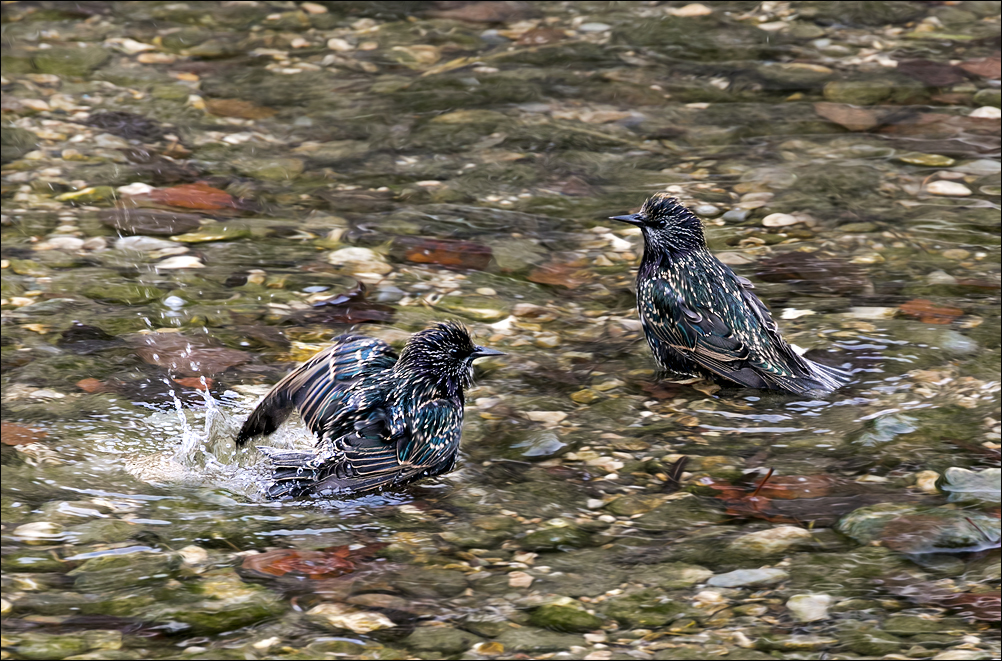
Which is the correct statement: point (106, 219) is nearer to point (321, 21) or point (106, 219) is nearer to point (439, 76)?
point (439, 76)

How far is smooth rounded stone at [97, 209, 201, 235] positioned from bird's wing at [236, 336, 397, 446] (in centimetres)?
281

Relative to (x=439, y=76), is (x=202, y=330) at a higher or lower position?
lower

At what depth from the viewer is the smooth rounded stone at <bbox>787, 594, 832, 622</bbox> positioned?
15.6 feet

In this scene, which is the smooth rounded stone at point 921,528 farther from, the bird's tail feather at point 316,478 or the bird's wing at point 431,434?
the bird's tail feather at point 316,478

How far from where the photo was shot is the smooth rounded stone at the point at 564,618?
15.6 ft

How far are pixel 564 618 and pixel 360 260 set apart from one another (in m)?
3.71

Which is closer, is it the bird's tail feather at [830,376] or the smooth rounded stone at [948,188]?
the bird's tail feather at [830,376]

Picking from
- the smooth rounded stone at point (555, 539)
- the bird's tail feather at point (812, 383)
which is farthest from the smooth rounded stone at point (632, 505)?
the bird's tail feather at point (812, 383)

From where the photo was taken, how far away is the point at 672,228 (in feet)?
22.0

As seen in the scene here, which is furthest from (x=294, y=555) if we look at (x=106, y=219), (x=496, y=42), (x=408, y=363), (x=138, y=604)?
(x=496, y=42)

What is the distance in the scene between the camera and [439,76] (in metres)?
10.9

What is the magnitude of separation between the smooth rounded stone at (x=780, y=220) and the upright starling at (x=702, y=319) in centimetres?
181

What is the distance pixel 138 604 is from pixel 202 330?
97.3 inches

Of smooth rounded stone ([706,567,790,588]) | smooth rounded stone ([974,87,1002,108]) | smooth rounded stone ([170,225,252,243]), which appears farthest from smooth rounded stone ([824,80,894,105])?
smooth rounded stone ([706,567,790,588])
